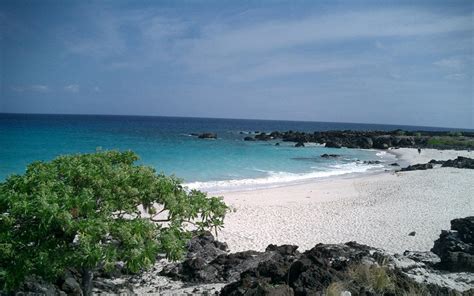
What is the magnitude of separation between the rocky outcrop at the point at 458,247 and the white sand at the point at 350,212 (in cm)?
180

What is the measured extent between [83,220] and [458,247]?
26.1 ft

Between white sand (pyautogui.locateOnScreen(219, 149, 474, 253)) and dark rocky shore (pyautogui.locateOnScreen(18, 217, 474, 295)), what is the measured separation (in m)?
2.21

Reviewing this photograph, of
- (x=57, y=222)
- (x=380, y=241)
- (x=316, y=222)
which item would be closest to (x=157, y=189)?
(x=57, y=222)

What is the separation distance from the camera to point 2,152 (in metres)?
34.1

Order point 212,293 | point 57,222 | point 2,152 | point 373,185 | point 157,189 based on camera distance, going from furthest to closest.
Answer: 1. point 2,152
2. point 373,185
3. point 212,293
4. point 157,189
5. point 57,222

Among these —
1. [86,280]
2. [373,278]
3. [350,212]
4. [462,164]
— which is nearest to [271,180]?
[350,212]

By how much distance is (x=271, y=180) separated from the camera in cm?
2480

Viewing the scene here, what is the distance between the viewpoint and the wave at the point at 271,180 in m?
21.3

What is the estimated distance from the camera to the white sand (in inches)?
472

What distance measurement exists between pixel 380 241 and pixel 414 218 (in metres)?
3.67

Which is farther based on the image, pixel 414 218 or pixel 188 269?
pixel 414 218

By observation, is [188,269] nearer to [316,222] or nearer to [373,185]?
[316,222]

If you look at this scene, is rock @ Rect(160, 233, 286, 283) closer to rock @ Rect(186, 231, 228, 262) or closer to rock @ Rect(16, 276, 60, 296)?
rock @ Rect(186, 231, 228, 262)

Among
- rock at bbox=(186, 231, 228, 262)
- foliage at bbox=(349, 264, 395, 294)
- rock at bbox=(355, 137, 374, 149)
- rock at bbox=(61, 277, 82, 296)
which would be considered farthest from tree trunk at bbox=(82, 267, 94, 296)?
rock at bbox=(355, 137, 374, 149)
